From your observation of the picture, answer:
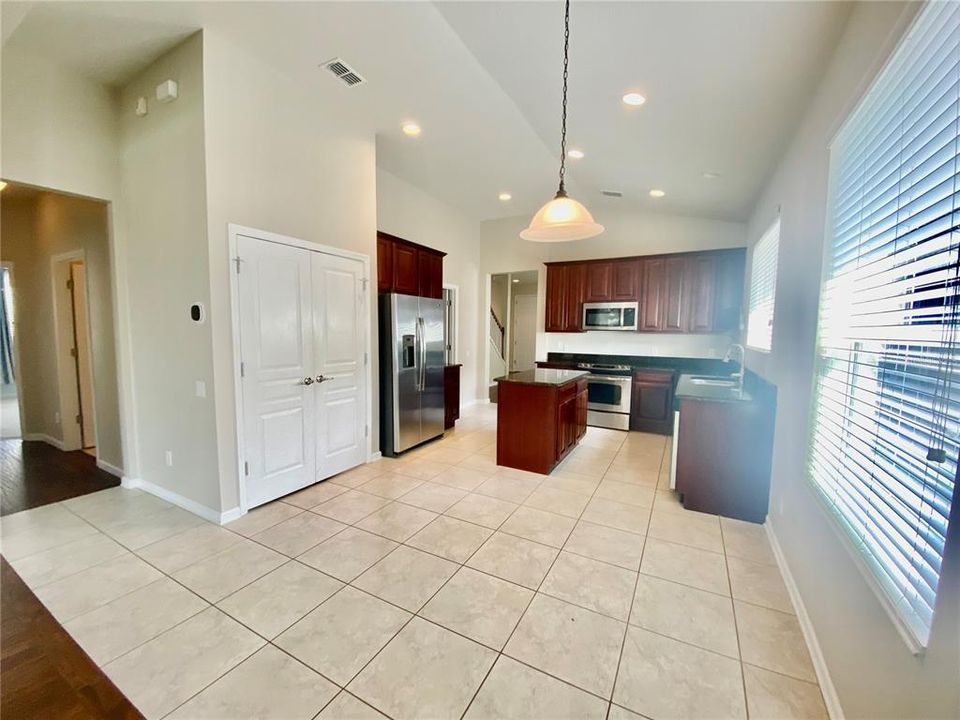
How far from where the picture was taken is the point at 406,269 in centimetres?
480

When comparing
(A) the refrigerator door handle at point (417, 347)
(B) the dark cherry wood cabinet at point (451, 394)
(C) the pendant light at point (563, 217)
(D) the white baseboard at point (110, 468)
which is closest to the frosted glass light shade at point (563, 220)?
(C) the pendant light at point (563, 217)

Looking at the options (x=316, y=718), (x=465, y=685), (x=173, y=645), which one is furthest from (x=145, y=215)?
(x=465, y=685)

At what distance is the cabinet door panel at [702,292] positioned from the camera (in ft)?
17.1

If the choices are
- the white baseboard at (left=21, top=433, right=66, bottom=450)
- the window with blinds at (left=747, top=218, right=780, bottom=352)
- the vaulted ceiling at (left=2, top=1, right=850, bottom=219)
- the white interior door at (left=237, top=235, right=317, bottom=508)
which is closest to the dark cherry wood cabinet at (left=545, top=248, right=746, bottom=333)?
the window with blinds at (left=747, top=218, right=780, bottom=352)

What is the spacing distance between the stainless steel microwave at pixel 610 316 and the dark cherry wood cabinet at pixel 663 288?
82 mm

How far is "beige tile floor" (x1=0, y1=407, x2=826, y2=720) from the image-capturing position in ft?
4.99

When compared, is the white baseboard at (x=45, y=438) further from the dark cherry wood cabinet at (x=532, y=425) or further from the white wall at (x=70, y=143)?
the dark cherry wood cabinet at (x=532, y=425)

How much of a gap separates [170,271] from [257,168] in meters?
1.02

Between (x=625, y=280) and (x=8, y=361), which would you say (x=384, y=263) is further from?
(x=8, y=361)

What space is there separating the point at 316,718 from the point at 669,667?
1.43 meters

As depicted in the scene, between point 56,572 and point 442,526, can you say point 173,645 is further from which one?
point 442,526

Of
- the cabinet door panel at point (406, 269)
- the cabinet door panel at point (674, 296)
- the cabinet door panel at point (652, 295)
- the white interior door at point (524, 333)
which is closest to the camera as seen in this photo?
the cabinet door panel at point (406, 269)

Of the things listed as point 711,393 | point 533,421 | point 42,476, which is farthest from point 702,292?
point 42,476

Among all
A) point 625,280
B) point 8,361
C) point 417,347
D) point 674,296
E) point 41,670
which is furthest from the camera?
point 8,361
